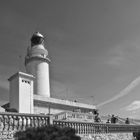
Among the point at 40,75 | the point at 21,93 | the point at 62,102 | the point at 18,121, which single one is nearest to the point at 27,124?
the point at 18,121

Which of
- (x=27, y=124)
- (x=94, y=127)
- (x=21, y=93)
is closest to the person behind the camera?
(x=27, y=124)

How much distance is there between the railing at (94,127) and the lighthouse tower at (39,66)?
27.7 meters

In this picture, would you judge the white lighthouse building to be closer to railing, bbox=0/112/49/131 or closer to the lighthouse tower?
the lighthouse tower

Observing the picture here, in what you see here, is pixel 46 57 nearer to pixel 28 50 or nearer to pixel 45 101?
pixel 28 50

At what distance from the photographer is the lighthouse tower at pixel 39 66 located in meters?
51.1

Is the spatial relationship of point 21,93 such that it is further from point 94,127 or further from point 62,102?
point 94,127

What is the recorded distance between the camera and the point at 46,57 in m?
54.4

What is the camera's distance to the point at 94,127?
63.8 ft

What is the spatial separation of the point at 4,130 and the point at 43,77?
1536 inches

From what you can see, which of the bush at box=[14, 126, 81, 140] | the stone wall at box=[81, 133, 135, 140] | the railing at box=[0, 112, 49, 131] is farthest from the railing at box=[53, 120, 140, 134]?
the bush at box=[14, 126, 81, 140]

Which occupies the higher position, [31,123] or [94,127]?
[31,123]

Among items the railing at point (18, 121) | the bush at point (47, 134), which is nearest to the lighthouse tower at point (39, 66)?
the railing at point (18, 121)

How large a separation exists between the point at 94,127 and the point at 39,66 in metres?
34.2

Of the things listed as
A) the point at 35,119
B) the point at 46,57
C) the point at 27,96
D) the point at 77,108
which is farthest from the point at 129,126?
the point at 46,57
